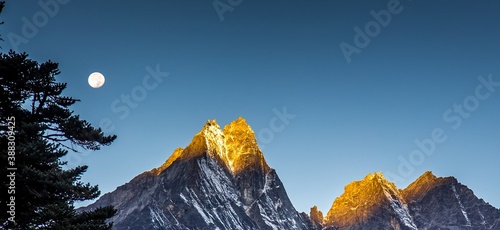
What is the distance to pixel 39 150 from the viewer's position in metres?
21.5

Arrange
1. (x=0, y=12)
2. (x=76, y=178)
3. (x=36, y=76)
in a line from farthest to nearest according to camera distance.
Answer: (x=76, y=178)
(x=36, y=76)
(x=0, y=12)

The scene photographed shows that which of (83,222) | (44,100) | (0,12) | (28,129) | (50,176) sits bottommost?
(83,222)

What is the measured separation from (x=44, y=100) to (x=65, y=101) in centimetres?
100

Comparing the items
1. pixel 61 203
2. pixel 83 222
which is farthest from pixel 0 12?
pixel 83 222

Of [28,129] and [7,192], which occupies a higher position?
[28,129]

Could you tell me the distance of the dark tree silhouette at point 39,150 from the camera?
70.2 ft

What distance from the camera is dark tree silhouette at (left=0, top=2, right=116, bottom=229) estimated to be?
70.2 feet

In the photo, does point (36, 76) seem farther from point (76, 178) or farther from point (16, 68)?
point (76, 178)

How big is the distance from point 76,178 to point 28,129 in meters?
4.13

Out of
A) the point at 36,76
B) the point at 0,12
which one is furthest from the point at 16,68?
the point at 0,12

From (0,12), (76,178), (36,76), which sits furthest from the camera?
(76,178)

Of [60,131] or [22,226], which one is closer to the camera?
[22,226]

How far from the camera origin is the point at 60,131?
23.9 meters

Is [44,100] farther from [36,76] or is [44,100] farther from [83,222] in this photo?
[83,222]
